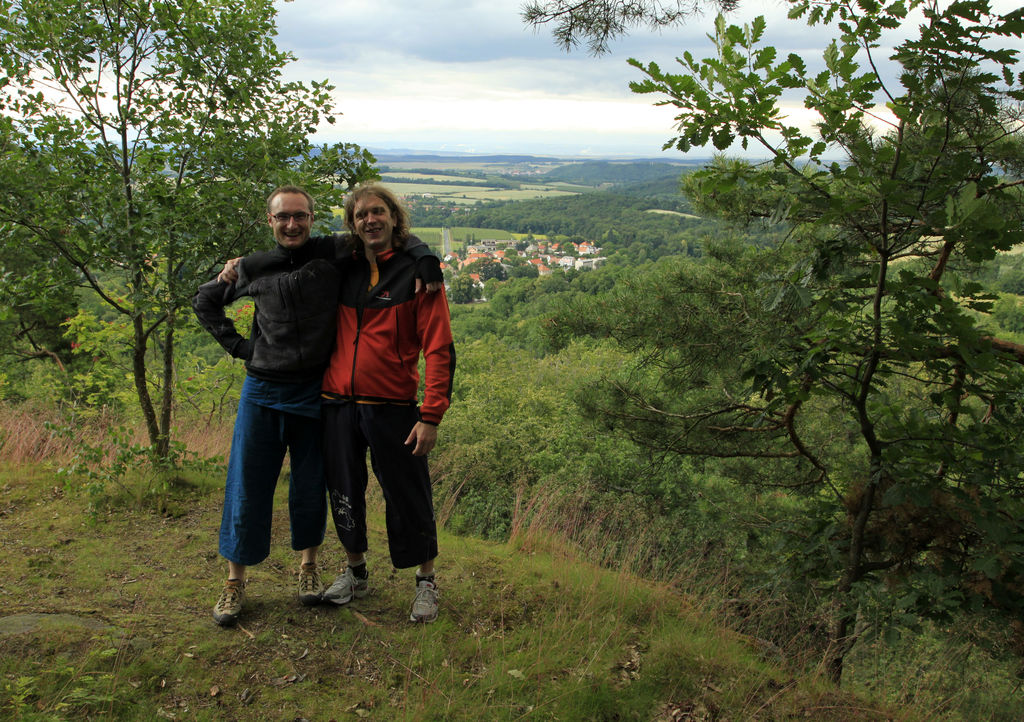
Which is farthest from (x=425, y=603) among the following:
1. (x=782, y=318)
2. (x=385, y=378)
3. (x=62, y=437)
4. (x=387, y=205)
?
(x=62, y=437)

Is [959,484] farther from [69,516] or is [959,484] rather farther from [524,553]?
[69,516]

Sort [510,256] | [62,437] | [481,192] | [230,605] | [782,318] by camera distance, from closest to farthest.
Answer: [230,605] → [782,318] → [62,437] → [510,256] → [481,192]

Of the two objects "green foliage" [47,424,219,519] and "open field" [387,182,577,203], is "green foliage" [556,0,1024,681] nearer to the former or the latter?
"green foliage" [47,424,219,519]

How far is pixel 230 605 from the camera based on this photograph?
2.53 meters

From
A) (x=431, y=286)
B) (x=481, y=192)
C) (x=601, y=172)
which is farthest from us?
(x=601, y=172)

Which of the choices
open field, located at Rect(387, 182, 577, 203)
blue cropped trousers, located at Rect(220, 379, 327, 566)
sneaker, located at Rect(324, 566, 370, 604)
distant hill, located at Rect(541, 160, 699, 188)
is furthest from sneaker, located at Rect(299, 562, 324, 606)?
distant hill, located at Rect(541, 160, 699, 188)

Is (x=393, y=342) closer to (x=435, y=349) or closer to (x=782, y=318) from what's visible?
(x=435, y=349)

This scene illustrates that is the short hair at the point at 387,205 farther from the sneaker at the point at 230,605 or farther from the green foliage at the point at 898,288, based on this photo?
the sneaker at the point at 230,605

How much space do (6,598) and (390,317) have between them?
199 centimetres

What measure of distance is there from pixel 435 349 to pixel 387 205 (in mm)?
623

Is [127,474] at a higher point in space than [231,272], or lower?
lower

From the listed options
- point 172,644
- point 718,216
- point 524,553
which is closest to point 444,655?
point 172,644

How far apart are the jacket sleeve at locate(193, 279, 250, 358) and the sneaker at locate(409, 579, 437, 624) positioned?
1275 millimetres

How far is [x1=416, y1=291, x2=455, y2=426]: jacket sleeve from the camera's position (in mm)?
2420
